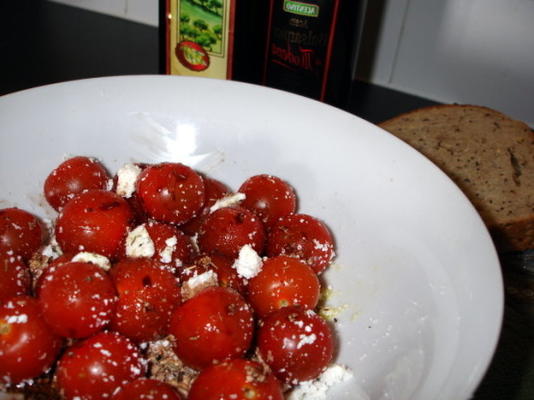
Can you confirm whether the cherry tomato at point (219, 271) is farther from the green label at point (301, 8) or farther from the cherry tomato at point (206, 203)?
the green label at point (301, 8)

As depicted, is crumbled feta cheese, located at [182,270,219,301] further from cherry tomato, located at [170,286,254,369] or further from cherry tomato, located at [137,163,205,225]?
cherry tomato, located at [137,163,205,225]

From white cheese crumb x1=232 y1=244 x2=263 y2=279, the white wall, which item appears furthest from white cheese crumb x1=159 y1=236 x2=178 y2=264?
the white wall

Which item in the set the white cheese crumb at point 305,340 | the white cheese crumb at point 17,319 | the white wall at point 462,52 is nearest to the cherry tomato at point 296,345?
the white cheese crumb at point 305,340

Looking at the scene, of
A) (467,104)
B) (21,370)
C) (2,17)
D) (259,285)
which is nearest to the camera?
(21,370)

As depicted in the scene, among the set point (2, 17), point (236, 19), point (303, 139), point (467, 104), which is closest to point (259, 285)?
point (303, 139)

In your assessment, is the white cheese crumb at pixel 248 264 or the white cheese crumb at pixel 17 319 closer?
the white cheese crumb at pixel 17 319

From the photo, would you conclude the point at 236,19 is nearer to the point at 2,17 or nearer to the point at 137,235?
the point at 137,235
